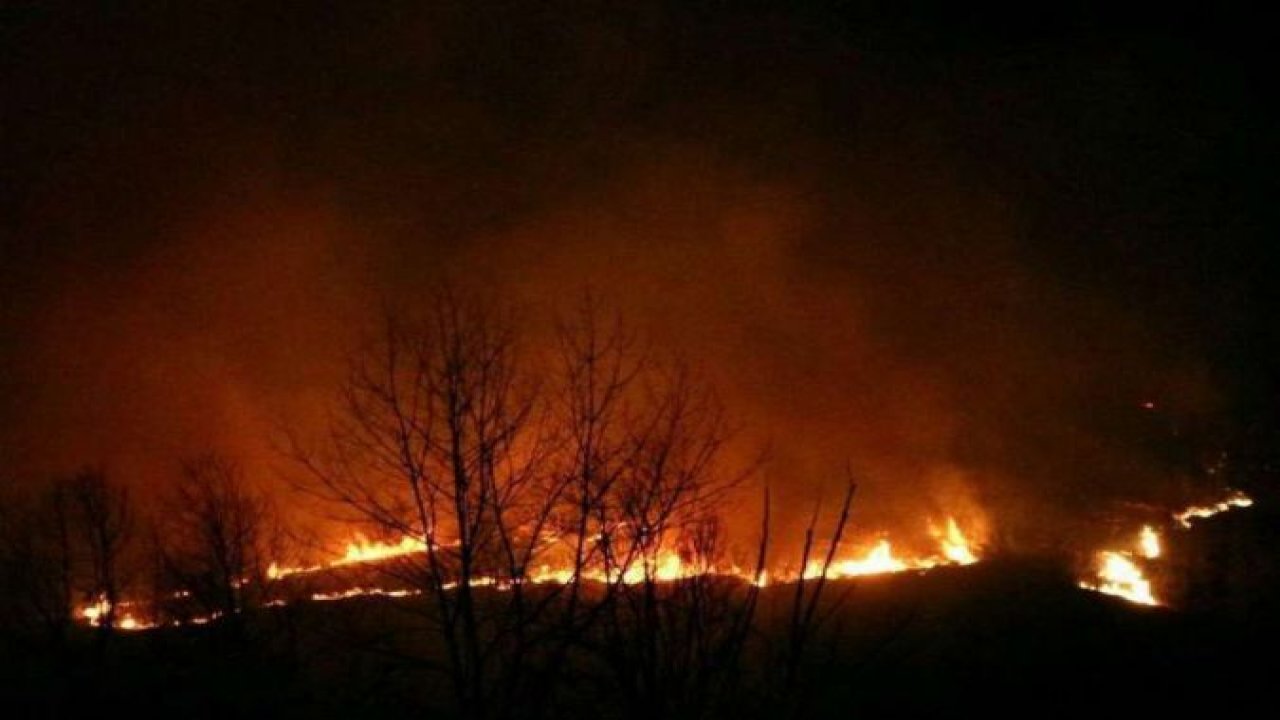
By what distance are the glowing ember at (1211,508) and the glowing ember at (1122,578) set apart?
24.4 ft

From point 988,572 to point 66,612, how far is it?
35.2 meters

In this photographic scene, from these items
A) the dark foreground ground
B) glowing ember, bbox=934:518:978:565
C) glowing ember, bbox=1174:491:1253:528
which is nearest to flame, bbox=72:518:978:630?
glowing ember, bbox=934:518:978:565

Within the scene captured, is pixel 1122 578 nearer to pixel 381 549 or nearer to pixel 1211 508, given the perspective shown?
pixel 1211 508

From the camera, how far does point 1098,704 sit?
27.7 m

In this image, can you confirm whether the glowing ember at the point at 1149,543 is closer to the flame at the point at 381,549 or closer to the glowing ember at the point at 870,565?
the glowing ember at the point at 870,565

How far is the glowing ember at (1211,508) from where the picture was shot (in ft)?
192

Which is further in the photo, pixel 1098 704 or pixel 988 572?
pixel 988 572

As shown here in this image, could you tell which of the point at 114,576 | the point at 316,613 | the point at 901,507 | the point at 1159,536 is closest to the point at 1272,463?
the point at 1159,536

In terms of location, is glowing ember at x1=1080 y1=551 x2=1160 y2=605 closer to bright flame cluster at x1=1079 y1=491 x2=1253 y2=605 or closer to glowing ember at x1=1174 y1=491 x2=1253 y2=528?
bright flame cluster at x1=1079 y1=491 x2=1253 y2=605

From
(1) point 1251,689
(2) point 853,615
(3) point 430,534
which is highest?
(3) point 430,534

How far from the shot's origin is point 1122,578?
49500 millimetres

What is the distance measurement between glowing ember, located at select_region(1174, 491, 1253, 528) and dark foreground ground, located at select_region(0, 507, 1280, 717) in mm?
15885

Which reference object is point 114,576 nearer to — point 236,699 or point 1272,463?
point 236,699

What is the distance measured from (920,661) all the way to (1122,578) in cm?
2745
